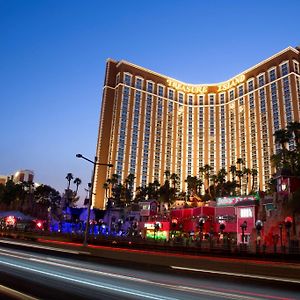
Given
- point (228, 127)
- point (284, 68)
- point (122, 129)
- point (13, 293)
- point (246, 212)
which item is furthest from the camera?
point (228, 127)

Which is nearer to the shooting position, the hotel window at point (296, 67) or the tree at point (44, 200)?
the tree at point (44, 200)

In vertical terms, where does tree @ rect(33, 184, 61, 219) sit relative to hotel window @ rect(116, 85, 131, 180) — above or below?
below

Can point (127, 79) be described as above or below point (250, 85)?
above

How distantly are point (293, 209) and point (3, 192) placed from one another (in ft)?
423

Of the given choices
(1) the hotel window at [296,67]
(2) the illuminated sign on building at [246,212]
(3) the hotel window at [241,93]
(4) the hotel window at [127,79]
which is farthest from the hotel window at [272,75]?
(2) the illuminated sign on building at [246,212]

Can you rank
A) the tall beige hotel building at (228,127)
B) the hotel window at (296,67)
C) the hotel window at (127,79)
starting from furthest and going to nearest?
the hotel window at (127,79)
the hotel window at (296,67)
the tall beige hotel building at (228,127)

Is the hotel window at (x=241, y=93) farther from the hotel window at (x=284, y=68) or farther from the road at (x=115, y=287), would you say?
the road at (x=115, y=287)

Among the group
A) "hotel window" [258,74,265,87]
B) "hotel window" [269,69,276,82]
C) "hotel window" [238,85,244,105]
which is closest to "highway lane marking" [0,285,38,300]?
"hotel window" [269,69,276,82]

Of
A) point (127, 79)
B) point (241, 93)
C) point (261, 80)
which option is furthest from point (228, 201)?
point (127, 79)

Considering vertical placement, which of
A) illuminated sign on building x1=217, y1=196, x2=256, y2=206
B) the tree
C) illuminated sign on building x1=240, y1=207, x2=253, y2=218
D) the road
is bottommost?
the road

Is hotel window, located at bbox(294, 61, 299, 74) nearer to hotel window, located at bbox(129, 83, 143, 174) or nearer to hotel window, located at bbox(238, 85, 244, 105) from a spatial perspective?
hotel window, located at bbox(238, 85, 244, 105)

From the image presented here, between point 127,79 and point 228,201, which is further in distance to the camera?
point 127,79

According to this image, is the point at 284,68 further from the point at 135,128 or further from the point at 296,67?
the point at 135,128

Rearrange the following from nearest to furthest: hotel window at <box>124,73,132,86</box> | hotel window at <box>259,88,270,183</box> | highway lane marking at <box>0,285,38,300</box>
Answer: highway lane marking at <box>0,285,38,300</box>, hotel window at <box>259,88,270,183</box>, hotel window at <box>124,73,132,86</box>
